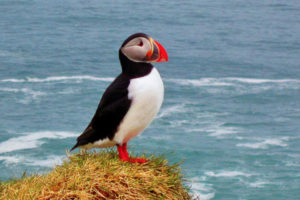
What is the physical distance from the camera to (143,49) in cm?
1352

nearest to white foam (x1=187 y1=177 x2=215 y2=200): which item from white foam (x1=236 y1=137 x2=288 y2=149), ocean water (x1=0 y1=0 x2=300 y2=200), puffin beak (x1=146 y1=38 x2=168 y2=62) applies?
ocean water (x1=0 y1=0 x2=300 y2=200)

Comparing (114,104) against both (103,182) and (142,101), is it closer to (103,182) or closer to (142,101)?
(142,101)

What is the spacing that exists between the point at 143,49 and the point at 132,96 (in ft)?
3.15

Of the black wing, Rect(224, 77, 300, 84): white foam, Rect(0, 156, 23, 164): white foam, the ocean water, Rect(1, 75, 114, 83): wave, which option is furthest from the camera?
Rect(224, 77, 300, 84): white foam

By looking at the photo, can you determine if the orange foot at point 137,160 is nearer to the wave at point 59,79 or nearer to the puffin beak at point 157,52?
the puffin beak at point 157,52

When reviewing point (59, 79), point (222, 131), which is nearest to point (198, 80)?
point (59, 79)

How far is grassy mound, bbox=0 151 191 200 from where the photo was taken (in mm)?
13031

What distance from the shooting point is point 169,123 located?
116m

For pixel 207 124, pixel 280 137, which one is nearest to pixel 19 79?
pixel 207 124

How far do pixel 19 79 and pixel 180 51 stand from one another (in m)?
47.6

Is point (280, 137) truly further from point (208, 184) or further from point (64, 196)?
point (64, 196)

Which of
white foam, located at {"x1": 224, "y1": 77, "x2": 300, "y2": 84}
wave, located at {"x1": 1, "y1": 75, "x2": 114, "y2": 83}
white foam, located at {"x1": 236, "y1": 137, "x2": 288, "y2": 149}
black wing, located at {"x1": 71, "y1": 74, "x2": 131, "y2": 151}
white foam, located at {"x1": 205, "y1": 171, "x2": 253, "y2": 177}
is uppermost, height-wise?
black wing, located at {"x1": 71, "y1": 74, "x2": 131, "y2": 151}

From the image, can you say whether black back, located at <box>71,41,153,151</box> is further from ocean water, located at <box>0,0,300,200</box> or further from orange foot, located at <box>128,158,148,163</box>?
ocean water, located at <box>0,0,300,200</box>

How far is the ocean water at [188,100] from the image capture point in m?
98.3
